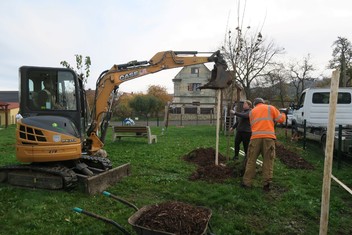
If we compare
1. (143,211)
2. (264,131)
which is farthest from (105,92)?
(143,211)

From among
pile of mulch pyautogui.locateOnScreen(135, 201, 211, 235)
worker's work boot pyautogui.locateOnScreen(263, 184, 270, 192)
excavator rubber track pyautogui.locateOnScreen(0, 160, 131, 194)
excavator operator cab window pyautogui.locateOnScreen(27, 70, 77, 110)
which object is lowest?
worker's work boot pyautogui.locateOnScreen(263, 184, 270, 192)

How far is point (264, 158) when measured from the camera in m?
6.46

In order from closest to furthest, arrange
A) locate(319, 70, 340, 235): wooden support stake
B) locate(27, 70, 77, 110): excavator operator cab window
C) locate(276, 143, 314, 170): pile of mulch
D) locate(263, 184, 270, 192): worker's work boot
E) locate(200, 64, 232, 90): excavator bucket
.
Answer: locate(319, 70, 340, 235): wooden support stake
locate(263, 184, 270, 192): worker's work boot
locate(27, 70, 77, 110): excavator operator cab window
locate(200, 64, 232, 90): excavator bucket
locate(276, 143, 314, 170): pile of mulch

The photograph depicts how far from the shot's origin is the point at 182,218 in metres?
3.69

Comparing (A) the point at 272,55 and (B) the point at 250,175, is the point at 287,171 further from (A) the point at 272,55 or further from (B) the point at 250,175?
(A) the point at 272,55

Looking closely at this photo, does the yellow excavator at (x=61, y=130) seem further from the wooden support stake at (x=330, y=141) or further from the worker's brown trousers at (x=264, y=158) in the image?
the wooden support stake at (x=330, y=141)

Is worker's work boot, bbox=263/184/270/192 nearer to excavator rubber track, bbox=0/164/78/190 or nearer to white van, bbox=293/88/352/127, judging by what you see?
excavator rubber track, bbox=0/164/78/190

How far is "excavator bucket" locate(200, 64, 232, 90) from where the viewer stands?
778 centimetres

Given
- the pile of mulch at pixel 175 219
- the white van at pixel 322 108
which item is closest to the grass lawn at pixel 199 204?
the pile of mulch at pixel 175 219

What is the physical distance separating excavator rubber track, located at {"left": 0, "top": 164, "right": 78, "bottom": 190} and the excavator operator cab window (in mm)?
1239

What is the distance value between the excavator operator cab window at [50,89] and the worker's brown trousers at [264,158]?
3.81 m

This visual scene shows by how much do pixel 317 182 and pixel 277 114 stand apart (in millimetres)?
1952

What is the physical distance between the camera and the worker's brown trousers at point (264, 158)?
20.8 feet

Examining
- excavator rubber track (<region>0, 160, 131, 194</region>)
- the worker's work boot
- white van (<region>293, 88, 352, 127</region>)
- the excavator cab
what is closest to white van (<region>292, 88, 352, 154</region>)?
white van (<region>293, 88, 352, 127</region>)
